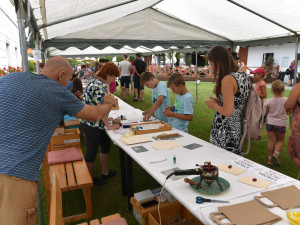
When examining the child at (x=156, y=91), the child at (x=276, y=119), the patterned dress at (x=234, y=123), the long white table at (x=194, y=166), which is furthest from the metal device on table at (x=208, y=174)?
the child at (x=276, y=119)

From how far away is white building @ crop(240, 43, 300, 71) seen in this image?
55.5 ft

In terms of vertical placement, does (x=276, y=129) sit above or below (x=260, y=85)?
below

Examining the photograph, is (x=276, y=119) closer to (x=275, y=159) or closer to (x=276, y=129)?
(x=276, y=129)

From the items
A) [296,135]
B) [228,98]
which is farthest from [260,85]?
[228,98]

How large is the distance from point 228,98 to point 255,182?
2.35 feet

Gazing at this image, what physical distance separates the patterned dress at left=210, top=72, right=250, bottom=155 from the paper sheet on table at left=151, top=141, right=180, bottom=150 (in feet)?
1.38

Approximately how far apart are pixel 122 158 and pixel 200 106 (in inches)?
236

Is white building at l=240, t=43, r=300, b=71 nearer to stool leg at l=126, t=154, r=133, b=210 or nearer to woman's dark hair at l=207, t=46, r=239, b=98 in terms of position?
woman's dark hair at l=207, t=46, r=239, b=98

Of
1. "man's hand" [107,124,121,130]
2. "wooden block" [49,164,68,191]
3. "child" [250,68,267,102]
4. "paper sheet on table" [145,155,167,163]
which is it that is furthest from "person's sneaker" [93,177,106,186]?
"child" [250,68,267,102]

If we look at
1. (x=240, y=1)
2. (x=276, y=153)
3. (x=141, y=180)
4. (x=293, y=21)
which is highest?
(x=240, y=1)

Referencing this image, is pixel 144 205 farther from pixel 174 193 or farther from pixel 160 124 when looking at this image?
pixel 160 124

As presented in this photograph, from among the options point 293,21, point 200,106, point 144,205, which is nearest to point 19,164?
point 144,205

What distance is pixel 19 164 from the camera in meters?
1.27

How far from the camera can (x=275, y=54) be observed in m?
18.0
